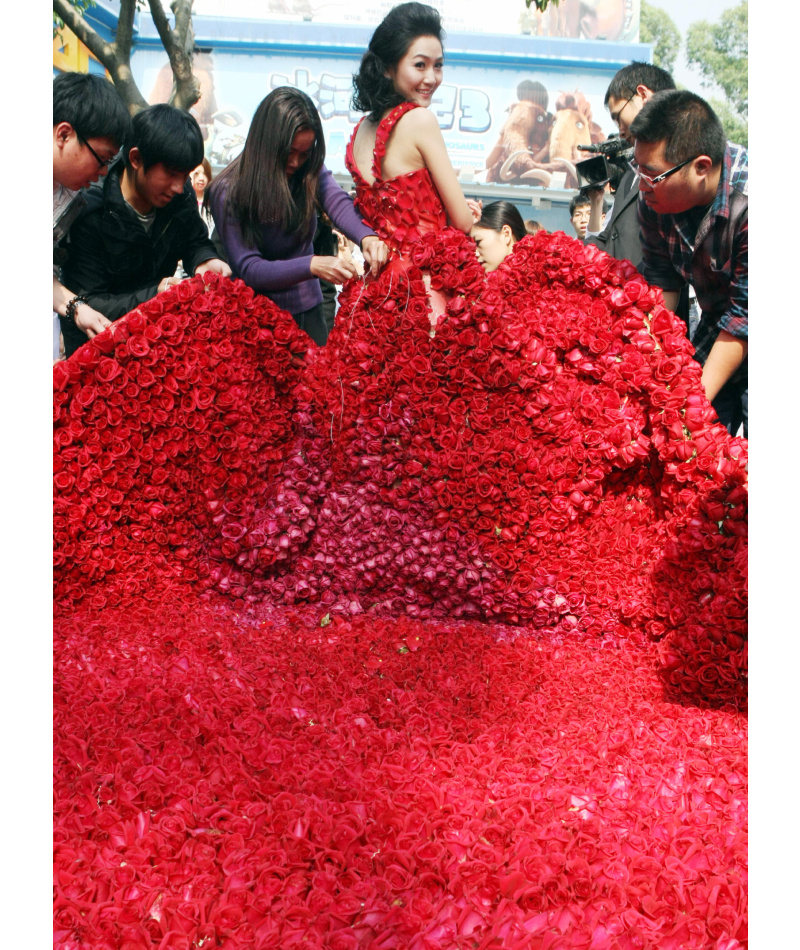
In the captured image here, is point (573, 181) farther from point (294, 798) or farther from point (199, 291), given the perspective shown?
point (294, 798)

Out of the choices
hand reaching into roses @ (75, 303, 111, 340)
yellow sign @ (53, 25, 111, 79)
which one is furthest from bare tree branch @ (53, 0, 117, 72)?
hand reaching into roses @ (75, 303, 111, 340)

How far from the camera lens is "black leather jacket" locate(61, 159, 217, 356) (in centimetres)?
253

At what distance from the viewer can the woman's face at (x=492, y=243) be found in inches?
135

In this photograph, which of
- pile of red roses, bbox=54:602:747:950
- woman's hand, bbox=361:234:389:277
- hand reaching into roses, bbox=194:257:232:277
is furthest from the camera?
hand reaching into roses, bbox=194:257:232:277

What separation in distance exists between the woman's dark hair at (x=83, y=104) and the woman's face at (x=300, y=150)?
0.64m

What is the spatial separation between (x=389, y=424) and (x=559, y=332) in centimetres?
57

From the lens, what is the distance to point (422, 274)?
2.33 meters

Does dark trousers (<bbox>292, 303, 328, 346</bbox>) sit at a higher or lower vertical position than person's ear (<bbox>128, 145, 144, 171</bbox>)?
lower

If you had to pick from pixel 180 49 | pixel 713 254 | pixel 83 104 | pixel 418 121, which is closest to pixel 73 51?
pixel 180 49

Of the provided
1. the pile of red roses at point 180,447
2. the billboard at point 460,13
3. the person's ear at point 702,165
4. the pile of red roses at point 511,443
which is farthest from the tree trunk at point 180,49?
the person's ear at point 702,165

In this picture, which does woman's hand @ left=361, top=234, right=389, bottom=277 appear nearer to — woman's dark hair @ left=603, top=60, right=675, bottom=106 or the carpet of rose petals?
the carpet of rose petals

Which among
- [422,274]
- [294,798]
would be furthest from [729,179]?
[294,798]

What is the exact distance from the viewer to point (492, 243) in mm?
3434

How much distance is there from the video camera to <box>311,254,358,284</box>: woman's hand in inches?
51.4
